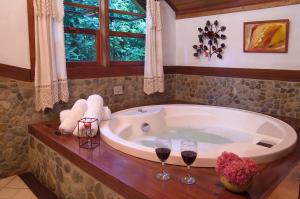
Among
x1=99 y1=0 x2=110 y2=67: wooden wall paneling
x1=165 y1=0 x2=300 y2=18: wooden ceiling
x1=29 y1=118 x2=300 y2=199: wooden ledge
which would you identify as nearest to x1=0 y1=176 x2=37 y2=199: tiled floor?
x1=29 y1=118 x2=300 y2=199: wooden ledge

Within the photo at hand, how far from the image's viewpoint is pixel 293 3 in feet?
9.39

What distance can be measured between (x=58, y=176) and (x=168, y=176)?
1.08 m

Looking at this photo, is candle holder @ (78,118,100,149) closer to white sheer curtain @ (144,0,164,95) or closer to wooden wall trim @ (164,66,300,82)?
white sheer curtain @ (144,0,164,95)

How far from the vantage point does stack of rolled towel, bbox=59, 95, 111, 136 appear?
7.69 ft

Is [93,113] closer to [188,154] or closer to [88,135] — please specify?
[88,135]

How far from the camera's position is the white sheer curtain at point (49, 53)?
2.55 metres

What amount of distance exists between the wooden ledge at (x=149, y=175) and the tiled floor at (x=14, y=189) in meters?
0.56

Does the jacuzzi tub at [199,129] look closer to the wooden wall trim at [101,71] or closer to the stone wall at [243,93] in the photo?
the stone wall at [243,93]

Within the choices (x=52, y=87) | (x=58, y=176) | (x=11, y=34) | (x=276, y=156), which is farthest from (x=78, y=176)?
(x=11, y=34)

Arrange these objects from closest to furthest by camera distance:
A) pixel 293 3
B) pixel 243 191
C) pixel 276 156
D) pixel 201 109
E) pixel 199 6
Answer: pixel 243 191 < pixel 276 156 < pixel 293 3 < pixel 201 109 < pixel 199 6

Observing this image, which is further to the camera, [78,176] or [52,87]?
[52,87]

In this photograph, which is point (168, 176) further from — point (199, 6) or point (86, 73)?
point (199, 6)

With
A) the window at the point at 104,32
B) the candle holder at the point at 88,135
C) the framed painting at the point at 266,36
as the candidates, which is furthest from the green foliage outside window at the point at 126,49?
the framed painting at the point at 266,36

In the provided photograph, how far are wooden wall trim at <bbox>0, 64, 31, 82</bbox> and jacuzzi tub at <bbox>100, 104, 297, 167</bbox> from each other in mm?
929
